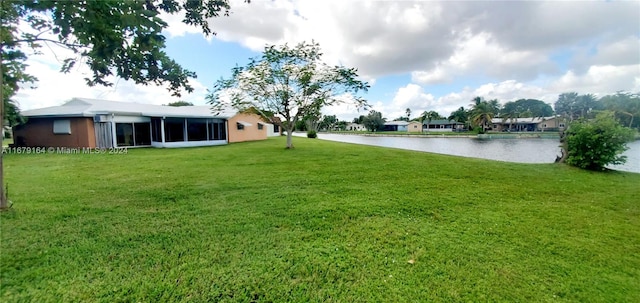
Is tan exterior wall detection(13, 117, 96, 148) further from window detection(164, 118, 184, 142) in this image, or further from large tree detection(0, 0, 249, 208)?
large tree detection(0, 0, 249, 208)

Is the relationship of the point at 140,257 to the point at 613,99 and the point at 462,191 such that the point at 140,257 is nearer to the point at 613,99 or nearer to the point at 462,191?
the point at 462,191

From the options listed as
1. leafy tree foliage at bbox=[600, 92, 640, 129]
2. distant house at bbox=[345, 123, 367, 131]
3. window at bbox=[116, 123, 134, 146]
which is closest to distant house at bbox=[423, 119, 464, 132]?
distant house at bbox=[345, 123, 367, 131]

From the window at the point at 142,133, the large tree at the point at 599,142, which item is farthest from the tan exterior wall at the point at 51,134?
the large tree at the point at 599,142

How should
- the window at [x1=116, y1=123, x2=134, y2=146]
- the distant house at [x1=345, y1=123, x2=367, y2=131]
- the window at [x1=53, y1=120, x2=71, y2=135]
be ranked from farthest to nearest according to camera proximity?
1. the distant house at [x1=345, y1=123, x2=367, y2=131]
2. the window at [x1=116, y1=123, x2=134, y2=146]
3. the window at [x1=53, y1=120, x2=71, y2=135]

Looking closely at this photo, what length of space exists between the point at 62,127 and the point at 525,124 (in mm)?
79144

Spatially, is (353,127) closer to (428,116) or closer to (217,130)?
(428,116)

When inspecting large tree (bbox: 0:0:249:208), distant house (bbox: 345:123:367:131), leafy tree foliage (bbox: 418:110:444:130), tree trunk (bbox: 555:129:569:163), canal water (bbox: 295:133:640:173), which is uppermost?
leafy tree foliage (bbox: 418:110:444:130)

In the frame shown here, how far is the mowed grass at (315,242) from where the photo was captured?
8.59ft

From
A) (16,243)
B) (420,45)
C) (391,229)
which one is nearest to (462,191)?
(391,229)

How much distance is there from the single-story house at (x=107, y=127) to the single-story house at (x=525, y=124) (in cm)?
6602

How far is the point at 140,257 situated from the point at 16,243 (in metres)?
1.70

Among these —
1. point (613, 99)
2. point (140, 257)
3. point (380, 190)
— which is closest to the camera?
point (140, 257)

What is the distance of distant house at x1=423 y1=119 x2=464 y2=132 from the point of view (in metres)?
68.6

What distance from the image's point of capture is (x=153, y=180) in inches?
281
